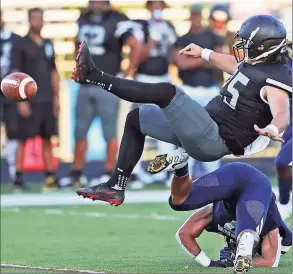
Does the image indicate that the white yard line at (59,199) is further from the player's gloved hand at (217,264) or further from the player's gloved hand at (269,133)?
the player's gloved hand at (269,133)

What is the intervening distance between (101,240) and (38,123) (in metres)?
4.43

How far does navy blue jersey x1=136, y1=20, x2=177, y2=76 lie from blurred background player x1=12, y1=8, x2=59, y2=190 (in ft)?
3.63

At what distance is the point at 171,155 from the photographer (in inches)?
288

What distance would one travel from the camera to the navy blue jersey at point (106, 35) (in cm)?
1366

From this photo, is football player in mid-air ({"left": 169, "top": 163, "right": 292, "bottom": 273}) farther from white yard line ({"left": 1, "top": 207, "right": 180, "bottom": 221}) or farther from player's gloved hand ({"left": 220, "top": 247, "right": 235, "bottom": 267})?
white yard line ({"left": 1, "top": 207, "right": 180, "bottom": 221})

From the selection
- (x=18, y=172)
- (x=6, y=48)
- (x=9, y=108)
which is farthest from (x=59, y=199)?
(x=6, y=48)

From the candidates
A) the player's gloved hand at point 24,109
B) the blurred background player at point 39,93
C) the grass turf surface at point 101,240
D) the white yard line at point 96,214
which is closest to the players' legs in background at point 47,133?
the blurred background player at point 39,93

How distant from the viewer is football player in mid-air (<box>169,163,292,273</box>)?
23.9 feet

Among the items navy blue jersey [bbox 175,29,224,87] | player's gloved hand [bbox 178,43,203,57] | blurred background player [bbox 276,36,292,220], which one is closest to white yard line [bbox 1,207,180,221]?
blurred background player [bbox 276,36,292,220]

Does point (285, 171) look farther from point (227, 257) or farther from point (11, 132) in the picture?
point (11, 132)

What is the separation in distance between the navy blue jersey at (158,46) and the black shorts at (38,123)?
4.03 ft

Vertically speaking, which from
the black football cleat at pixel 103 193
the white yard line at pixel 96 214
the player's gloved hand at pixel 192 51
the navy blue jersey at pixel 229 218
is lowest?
the white yard line at pixel 96 214

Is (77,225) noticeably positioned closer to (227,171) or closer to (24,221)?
(24,221)

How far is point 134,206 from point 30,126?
6.98 feet
